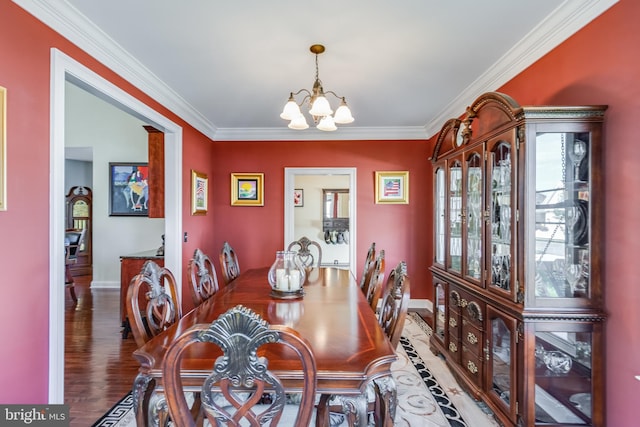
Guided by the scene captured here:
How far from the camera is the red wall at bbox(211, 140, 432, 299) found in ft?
15.3

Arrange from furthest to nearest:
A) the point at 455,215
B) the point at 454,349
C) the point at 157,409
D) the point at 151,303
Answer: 1. the point at 455,215
2. the point at 454,349
3. the point at 151,303
4. the point at 157,409

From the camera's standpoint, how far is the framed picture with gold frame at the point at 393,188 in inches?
183

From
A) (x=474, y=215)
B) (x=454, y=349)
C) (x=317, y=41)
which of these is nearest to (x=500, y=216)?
(x=474, y=215)

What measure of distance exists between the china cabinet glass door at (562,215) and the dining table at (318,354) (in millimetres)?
1019

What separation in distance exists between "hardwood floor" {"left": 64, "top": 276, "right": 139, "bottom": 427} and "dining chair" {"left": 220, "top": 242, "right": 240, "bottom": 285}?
1.08 metres

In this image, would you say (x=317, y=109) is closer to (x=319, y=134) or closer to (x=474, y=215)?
(x=474, y=215)

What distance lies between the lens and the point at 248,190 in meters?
4.73

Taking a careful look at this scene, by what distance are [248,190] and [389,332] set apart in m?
3.55

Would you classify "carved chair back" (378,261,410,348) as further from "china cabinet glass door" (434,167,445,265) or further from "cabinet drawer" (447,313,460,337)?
"china cabinet glass door" (434,167,445,265)

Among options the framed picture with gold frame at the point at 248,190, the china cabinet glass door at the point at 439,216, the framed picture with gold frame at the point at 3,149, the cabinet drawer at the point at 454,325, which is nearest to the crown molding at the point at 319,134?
the framed picture with gold frame at the point at 248,190

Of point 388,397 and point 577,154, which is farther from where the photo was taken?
point 577,154

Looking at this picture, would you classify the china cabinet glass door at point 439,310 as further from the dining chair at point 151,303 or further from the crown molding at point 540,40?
the dining chair at point 151,303

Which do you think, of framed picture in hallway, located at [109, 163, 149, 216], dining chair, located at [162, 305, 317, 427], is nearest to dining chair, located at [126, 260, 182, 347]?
dining chair, located at [162, 305, 317, 427]

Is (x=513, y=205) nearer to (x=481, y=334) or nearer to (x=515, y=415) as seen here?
(x=481, y=334)
